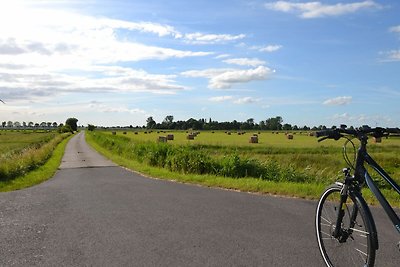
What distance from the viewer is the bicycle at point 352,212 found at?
4143 millimetres

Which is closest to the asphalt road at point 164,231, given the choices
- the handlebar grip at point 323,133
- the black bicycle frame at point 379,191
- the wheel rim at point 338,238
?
the wheel rim at point 338,238

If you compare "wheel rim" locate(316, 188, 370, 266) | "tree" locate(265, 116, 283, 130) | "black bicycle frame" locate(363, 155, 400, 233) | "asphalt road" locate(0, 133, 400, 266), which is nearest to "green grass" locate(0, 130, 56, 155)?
"asphalt road" locate(0, 133, 400, 266)

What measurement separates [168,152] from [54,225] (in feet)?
46.1

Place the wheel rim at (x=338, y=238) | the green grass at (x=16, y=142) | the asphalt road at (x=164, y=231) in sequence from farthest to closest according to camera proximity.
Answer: the green grass at (x=16, y=142) < the asphalt road at (x=164, y=231) < the wheel rim at (x=338, y=238)

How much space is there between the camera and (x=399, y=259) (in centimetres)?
530

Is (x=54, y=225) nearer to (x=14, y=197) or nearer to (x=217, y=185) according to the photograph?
(x=14, y=197)

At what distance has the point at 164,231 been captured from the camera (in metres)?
6.80

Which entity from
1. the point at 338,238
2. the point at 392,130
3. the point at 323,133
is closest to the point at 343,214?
the point at 338,238

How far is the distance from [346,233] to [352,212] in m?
0.32

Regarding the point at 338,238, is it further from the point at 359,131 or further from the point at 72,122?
the point at 72,122

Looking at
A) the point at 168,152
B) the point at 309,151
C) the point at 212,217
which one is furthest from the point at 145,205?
the point at 309,151

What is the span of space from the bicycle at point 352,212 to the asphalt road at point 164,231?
0.49 metres

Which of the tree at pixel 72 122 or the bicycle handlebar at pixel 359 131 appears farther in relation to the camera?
the tree at pixel 72 122

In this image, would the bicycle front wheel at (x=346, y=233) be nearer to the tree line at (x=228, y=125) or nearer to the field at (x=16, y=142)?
the field at (x=16, y=142)
